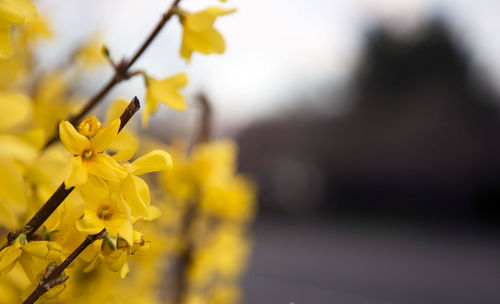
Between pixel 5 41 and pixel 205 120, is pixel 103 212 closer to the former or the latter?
pixel 5 41

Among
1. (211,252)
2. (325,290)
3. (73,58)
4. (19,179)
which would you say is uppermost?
(73,58)

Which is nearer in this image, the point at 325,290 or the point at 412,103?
the point at 325,290

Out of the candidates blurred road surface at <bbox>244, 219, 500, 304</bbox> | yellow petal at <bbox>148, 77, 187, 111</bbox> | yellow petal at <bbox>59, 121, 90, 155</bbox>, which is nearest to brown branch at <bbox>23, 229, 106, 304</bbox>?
yellow petal at <bbox>59, 121, 90, 155</bbox>

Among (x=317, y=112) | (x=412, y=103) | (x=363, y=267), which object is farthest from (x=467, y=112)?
(x=363, y=267)

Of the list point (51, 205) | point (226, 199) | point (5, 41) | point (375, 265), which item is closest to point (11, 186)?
point (51, 205)

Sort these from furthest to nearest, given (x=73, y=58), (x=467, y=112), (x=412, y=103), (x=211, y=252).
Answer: (x=412, y=103)
(x=467, y=112)
(x=73, y=58)
(x=211, y=252)

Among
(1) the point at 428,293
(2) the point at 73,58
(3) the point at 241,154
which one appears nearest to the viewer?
(2) the point at 73,58

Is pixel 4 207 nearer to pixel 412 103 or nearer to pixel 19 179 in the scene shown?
pixel 19 179

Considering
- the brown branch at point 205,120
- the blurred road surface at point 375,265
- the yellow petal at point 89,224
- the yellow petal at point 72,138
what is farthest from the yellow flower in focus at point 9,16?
the blurred road surface at point 375,265
